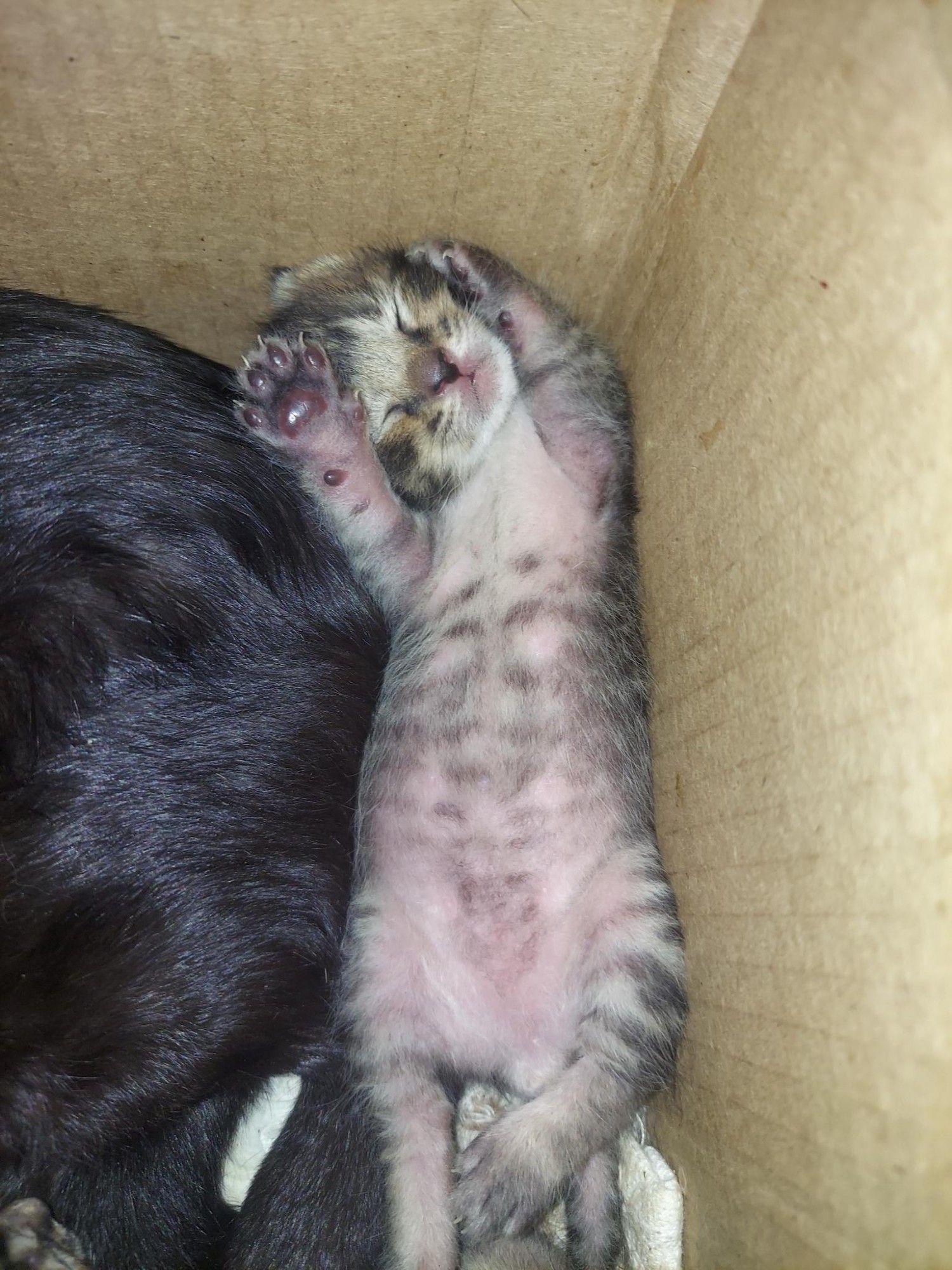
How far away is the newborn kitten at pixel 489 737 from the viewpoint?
5.03ft

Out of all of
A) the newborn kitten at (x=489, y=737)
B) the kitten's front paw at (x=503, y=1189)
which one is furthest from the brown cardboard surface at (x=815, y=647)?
the kitten's front paw at (x=503, y=1189)

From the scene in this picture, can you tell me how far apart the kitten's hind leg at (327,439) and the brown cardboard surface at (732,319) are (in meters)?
0.35

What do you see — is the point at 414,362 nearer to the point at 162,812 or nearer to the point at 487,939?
the point at 162,812

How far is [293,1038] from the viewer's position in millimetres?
1588

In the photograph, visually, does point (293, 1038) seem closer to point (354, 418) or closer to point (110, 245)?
point (354, 418)

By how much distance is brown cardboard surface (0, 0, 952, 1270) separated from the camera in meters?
0.98

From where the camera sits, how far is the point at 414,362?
180 cm

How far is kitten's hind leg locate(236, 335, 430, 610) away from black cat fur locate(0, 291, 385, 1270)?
0.06m

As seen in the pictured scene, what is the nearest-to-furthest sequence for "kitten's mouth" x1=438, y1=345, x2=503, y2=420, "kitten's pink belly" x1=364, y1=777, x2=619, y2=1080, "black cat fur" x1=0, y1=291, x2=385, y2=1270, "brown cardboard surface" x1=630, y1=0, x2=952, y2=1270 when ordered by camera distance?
1. "brown cardboard surface" x1=630, y1=0, x2=952, y2=1270
2. "black cat fur" x1=0, y1=291, x2=385, y2=1270
3. "kitten's pink belly" x1=364, y1=777, x2=619, y2=1080
4. "kitten's mouth" x1=438, y1=345, x2=503, y2=420

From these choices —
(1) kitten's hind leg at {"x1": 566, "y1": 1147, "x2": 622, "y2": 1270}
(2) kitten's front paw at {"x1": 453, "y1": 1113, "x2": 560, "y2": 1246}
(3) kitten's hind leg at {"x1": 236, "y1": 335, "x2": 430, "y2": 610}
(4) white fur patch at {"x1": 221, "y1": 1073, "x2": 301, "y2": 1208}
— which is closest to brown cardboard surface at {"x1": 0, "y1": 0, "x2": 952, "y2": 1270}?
(1) kitten's hind leg at {"x1": 566, "y1": 1147, "x2": 622, "y2": 1270}

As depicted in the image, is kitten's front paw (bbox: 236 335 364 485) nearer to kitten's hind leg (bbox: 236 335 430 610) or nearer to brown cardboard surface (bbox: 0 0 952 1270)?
kitten's hind leg (bbox: 236 335 430 610)

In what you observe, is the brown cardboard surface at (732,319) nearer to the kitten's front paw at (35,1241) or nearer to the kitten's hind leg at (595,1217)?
the kitten's hind leg at (595,1217)

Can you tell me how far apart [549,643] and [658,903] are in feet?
1.48

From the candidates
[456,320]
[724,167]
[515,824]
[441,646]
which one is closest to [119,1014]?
[515,824]
